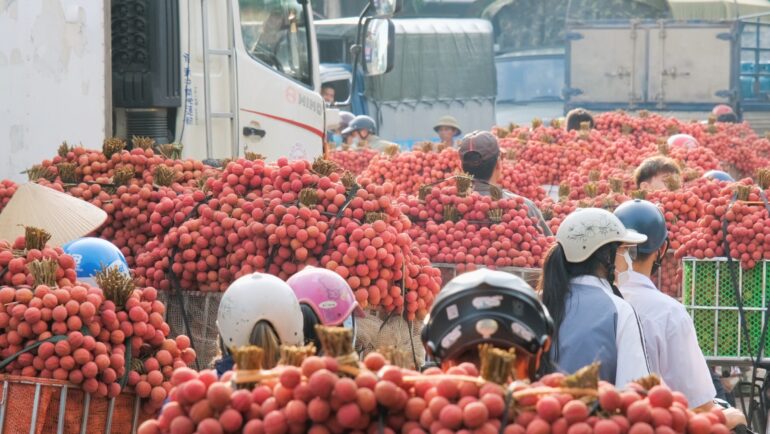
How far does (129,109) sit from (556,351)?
15.2 feet

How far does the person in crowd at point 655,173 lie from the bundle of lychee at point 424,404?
21.1 feet

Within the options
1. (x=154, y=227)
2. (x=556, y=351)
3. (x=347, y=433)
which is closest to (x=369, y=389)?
(x=347, y=433)

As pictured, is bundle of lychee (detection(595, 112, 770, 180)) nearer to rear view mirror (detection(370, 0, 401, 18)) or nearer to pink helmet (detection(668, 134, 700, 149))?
pink helmet (detection(668, 134, 700, 149))

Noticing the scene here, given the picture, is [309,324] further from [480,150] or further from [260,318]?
[480,150]

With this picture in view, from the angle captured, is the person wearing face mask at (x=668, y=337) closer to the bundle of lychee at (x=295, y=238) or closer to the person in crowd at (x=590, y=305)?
the person in crowd at (x=590, y=305)

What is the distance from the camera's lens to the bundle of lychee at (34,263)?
5.00m

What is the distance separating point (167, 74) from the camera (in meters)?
8.64

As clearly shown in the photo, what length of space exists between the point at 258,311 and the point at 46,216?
8.59 ft

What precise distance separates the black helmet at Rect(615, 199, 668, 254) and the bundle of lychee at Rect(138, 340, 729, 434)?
2.91 meters

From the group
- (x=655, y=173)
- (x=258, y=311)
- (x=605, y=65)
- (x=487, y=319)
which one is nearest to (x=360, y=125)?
(x=605, y=65)

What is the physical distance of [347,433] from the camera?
9.74ft

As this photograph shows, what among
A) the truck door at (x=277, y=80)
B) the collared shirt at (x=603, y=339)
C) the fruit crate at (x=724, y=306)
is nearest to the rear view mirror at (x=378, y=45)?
the truck door at (x=277, y=80)

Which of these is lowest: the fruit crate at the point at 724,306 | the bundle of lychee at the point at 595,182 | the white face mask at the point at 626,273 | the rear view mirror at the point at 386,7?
the fruit crate at the point at 724,306

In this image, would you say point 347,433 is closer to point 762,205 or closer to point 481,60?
point 762,205
